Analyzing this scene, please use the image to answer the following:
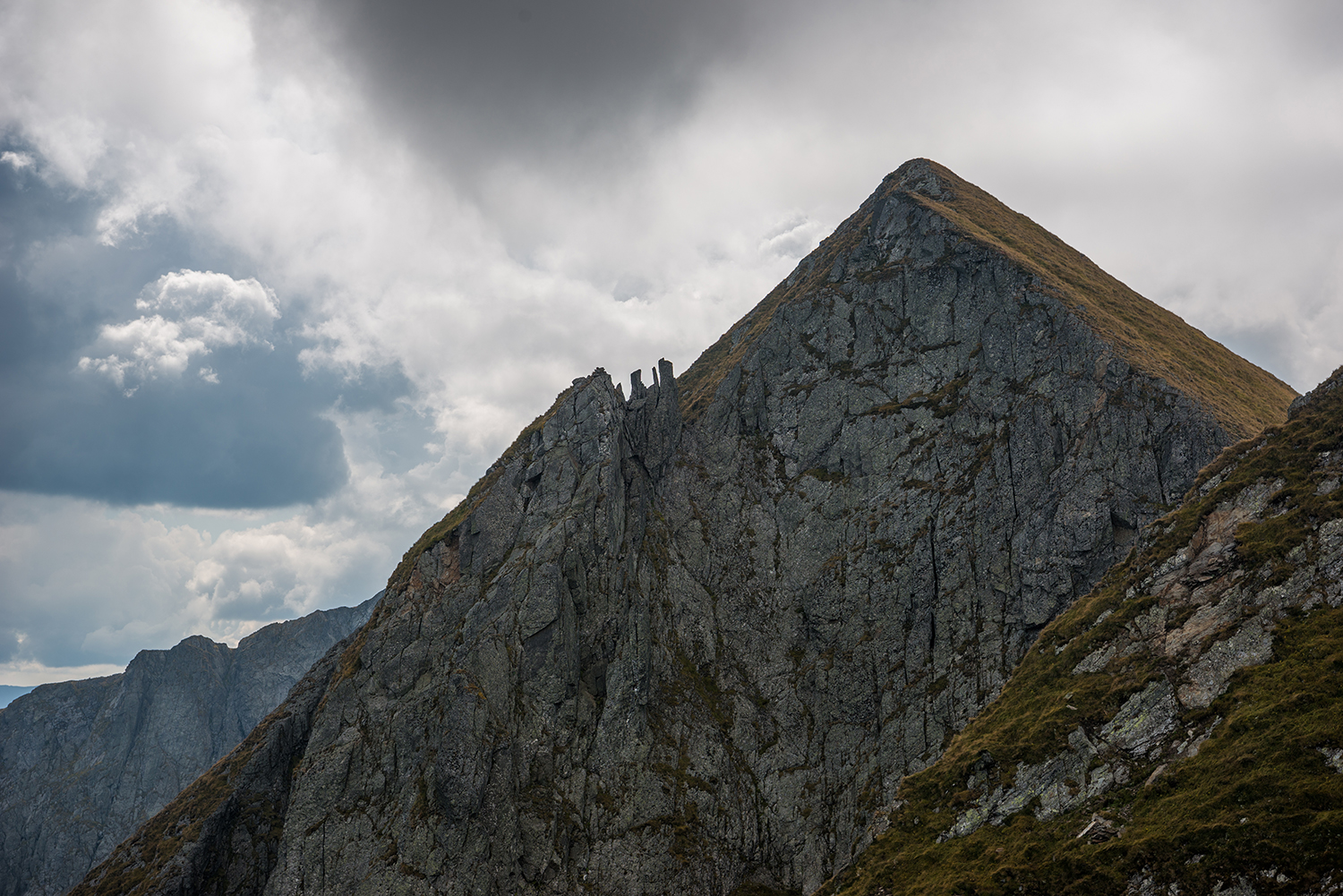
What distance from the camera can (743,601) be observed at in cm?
9575

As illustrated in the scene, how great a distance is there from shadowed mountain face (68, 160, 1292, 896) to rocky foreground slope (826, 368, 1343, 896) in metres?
26.0

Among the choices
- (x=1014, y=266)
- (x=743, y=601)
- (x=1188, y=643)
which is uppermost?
(x=1014, y=266)

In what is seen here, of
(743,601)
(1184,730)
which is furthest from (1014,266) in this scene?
(1184,730)

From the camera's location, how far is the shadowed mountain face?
7581 centimetres

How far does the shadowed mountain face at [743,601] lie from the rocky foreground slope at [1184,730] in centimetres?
2603

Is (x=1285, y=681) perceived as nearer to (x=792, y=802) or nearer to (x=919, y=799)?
(x=919, y=799)

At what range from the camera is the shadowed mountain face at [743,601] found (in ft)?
249

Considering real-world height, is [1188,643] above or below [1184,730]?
above

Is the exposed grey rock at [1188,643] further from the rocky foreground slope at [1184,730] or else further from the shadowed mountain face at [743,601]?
the shadowed mountain face at [743,601]

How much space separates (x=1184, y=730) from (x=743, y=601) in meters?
61.5

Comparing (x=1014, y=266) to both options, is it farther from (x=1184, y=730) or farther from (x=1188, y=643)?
(x=1184, y=730)

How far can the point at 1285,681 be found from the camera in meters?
34.8

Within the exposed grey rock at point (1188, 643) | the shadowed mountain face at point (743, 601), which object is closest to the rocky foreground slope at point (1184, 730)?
the exposed grey rock at point (1188, 643)

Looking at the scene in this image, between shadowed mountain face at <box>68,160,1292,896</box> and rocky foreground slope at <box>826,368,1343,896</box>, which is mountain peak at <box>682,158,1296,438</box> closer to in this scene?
shadowed mountain face at <box>68,160,1292,896</box>
